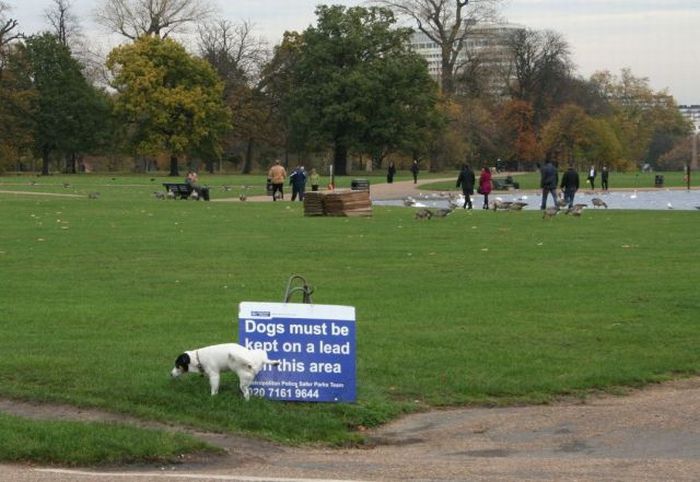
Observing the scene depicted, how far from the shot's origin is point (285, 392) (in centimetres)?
945

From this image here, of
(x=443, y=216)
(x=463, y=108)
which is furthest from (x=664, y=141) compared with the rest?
(x=443, y=216)

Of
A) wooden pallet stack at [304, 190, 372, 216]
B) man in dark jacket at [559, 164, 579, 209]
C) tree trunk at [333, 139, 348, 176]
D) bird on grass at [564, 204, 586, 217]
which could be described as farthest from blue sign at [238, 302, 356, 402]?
tree trunk at [333, 139, 348, 176]

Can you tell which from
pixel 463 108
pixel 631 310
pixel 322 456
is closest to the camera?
pixel 322 456

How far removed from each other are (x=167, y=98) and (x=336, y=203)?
56.8 m

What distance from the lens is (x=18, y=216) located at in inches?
1331

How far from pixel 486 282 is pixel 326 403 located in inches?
323

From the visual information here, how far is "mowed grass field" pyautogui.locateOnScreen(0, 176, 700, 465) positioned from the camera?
367 inches

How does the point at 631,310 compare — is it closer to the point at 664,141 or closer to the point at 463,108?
the point at 463,108

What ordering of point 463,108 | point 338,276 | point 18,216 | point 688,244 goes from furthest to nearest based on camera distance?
1. point 463,108
2. point 18,216
3. point 688,244
4. point 338,276

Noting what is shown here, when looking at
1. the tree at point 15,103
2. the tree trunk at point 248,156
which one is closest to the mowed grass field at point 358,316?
the tree at point 15,103

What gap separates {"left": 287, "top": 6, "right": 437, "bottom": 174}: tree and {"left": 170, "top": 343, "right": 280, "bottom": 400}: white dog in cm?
7822

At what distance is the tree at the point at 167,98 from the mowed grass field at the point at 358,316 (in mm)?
61937

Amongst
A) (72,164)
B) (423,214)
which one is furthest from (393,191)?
(72,164)

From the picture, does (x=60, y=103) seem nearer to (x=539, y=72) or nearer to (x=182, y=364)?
(x=539, y=72)
